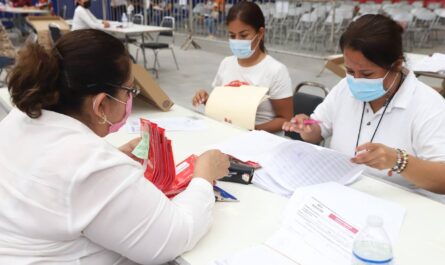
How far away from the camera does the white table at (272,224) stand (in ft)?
3.42

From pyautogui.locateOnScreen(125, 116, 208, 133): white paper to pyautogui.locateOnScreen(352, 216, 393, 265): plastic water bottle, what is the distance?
112 centimetres

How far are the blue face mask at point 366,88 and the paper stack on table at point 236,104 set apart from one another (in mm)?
522

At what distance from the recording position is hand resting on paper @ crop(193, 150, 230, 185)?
3.99 ft

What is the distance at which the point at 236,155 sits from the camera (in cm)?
158

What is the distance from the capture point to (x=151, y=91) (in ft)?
7.27

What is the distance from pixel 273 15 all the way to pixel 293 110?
263 inches

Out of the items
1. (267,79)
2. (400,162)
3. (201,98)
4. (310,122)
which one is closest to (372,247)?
(400,162)

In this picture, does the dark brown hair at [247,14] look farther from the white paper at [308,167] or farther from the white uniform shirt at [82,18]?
the white uniform shirt at [82,18]

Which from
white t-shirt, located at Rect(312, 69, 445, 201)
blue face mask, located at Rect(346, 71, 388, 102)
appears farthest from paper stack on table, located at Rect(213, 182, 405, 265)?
blue face mask, located at Rect(346, 71, 388, 102)

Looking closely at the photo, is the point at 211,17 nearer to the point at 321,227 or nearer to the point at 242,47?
the point at 242,47

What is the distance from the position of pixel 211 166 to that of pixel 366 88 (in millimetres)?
674

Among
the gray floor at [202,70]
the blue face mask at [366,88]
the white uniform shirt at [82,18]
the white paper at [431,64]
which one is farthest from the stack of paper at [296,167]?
the white uniform shirt at [82,18]

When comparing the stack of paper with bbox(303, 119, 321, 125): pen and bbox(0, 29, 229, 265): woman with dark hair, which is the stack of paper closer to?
bbox(303, 119, 321, 125): pen

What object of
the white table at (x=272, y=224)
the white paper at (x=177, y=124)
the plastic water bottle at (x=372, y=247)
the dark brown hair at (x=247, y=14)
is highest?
the dark brown hair at (x=247, y=14)
